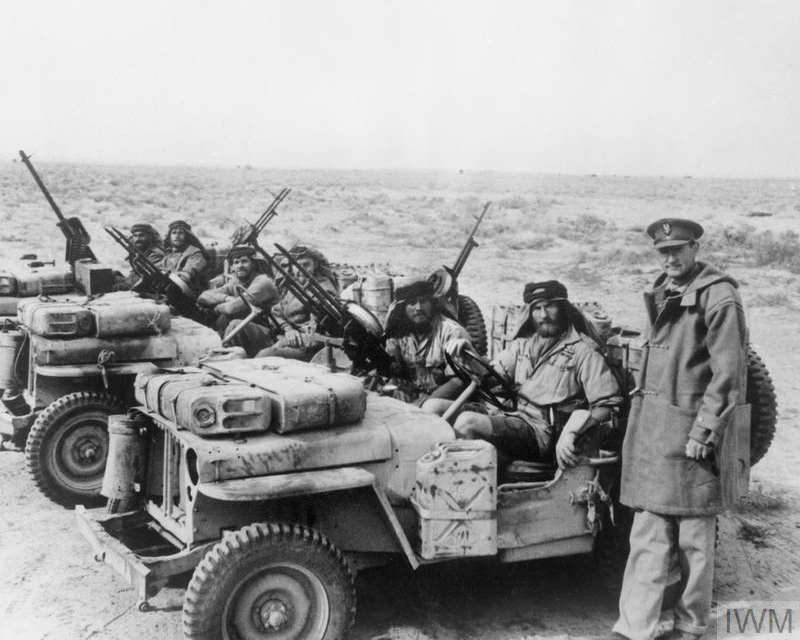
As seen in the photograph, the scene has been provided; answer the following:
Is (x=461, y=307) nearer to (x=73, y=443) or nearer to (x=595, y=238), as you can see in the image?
(x=73, y=443)

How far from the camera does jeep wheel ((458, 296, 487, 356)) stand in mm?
10344

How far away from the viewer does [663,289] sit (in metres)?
5.09

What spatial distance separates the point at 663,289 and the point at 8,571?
4221 millimetres

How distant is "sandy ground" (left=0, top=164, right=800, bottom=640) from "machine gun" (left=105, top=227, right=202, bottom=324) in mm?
2545

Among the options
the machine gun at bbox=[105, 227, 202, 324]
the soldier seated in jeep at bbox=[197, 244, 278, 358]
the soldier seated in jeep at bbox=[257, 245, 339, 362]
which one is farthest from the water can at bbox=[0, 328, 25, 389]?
the soldier seated in jeep at bbox=[257, 245, 339, 362]

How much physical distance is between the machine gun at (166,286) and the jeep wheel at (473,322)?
9.16ft

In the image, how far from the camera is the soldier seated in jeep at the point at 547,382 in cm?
557

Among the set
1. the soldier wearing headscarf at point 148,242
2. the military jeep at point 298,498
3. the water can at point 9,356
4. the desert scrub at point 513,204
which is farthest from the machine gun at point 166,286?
the desert scrub at point 513,204

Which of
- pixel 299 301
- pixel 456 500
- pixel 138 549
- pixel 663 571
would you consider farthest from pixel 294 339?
pixel 663 571

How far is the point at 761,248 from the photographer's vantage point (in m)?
24.4

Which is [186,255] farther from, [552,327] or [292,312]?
[552,327]

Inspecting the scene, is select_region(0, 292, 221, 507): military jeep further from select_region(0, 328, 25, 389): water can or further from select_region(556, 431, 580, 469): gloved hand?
select_region(556, 431, 580, 469): gloved hand

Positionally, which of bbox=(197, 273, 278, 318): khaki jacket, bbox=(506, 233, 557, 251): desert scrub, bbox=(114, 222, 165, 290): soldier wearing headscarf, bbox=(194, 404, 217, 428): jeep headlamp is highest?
bbox=(194, 404, 217, 428): jeep headlamp

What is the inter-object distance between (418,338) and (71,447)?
276 cm
